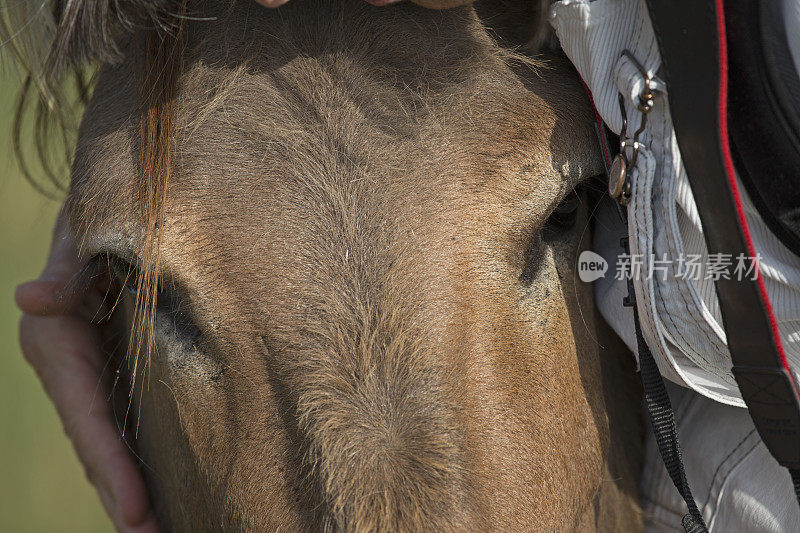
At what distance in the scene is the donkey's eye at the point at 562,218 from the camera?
4.94ft

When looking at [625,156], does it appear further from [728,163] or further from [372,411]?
[372,411]

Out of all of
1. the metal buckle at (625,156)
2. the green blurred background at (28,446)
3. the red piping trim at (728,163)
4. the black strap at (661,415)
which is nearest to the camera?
the red piping trim at (728,163)

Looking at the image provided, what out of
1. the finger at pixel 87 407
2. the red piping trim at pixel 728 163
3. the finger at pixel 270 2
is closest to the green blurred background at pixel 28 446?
the finger at pixel 87 407

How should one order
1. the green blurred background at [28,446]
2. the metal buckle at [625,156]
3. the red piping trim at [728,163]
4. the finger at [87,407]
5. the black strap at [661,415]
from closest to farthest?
the red piping trim at [728,163] → the metal buckle at [625,156] → the black strap at [661,415] → the finger at [87,407] → the green blurred background at [28,446]

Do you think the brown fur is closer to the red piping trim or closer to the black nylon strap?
the black nylon strap

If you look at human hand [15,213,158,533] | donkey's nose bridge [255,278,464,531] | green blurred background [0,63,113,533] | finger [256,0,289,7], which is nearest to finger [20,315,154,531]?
human hand [15,213,158,533]

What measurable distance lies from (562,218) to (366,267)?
457 mm

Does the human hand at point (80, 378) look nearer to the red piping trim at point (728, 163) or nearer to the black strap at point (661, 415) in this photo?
the black strap at point (661, 415)

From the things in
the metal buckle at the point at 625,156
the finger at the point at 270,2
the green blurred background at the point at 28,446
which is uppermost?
the finger at the point at 270,2

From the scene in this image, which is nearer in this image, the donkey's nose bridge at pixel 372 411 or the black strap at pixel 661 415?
the donkey's nose bridge at pixel 372 411

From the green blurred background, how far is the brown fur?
3980 millimetres

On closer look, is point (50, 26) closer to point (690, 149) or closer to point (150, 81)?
point (150, 81)

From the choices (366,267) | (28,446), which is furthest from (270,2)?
(28,446)

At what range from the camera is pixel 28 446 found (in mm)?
5879
